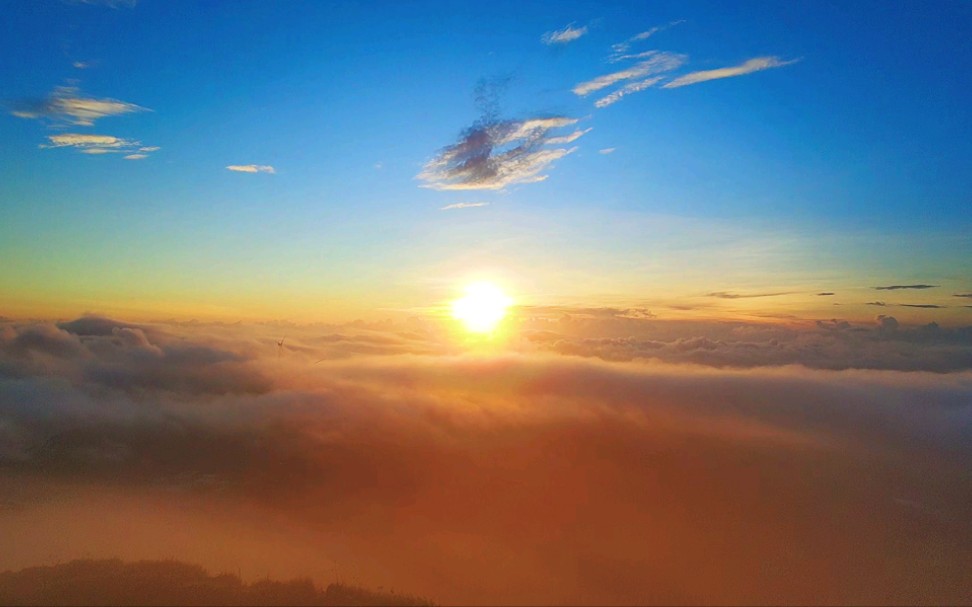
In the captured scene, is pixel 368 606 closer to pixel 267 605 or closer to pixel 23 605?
pixel 267 605

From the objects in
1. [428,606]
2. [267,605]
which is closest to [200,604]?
[267,605]

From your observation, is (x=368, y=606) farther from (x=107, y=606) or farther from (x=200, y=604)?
(x=107, y=606)

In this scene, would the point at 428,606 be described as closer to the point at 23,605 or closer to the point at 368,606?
the point at 368,606

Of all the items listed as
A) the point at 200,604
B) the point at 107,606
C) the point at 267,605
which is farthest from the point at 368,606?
the point at 107,606

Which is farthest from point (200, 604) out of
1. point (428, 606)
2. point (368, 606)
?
point (428, 606)

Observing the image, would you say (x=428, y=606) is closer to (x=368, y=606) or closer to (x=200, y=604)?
(x=368, y=606)

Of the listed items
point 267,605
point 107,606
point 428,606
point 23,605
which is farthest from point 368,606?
point 23,605
